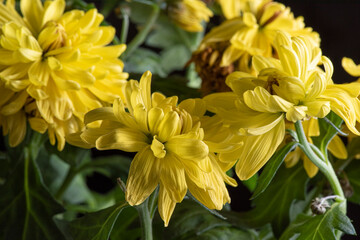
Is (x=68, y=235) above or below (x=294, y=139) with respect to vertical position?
below

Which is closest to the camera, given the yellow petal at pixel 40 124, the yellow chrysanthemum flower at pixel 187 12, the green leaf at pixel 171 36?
the yellow petal at pixel 40 124

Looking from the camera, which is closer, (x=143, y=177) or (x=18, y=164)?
(x=143, y=177)

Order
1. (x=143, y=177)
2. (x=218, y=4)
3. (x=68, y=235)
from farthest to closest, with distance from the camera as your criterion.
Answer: (x=218, y=4) < (x=68, y=235) < (x=143, y=177)

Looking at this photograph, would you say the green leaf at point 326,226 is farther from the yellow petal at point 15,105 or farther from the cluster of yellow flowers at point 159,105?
the yellow petal at point 15,105

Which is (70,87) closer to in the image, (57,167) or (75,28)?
(75,28)

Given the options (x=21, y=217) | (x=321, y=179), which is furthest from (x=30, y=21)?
(x=321, y=179)

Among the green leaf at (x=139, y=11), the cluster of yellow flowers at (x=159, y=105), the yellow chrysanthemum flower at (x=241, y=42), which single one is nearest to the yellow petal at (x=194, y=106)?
the cluster of yellow flowers at (x=159, y=105)
